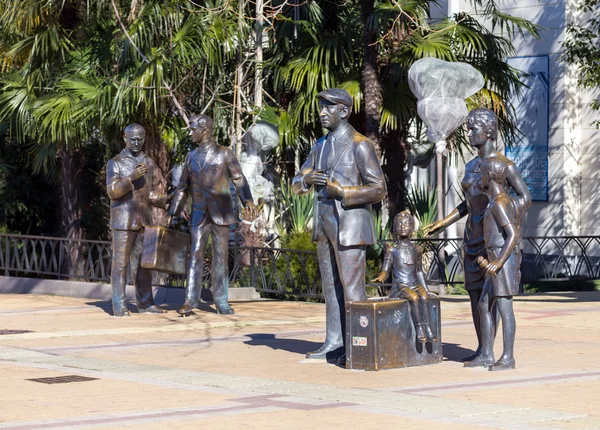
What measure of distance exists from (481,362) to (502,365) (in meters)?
0.22

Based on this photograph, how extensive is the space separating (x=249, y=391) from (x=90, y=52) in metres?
11.0

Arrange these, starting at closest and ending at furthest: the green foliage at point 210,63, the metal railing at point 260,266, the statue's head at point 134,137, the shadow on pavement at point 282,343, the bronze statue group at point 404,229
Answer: the bronze statue group at point 404,229, the shadow on pavement at point 282,343, the statue's head at point 134,137, the metal railing at point 260,266, the green foliage at point 210,63

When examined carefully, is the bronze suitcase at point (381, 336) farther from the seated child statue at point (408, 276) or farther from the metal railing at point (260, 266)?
the metal railing at point (260, 266)

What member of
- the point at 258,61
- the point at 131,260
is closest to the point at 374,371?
the point at 131,260

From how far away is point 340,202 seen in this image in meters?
9.52

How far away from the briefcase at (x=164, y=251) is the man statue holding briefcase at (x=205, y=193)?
236 millimetres

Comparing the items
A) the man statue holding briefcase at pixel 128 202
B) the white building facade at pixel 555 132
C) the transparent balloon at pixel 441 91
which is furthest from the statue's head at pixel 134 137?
the white building facade at pixel 555 132

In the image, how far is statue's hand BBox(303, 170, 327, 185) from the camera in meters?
9.36

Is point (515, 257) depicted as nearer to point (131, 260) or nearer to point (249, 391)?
point (249, 391)

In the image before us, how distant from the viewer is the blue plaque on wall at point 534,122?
2267 centimetres

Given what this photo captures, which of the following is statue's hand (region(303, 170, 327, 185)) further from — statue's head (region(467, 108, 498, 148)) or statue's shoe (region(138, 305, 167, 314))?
statue's shoe (region(138, 305, 167, 314))

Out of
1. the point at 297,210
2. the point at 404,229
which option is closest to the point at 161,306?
the point at 297,210

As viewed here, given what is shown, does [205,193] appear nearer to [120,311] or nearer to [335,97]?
[120,311]

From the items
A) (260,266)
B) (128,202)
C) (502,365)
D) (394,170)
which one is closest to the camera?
(502,365)
